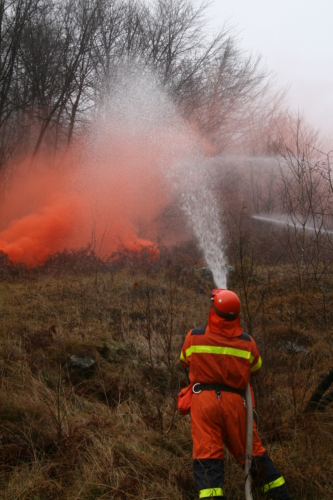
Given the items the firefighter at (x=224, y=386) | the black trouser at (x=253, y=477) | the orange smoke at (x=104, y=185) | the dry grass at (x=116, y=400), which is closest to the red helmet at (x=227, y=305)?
the firefighter at (x=224, y=386)

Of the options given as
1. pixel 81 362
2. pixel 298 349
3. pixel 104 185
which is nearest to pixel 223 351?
pixel 81 362

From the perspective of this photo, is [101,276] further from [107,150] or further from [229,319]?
[107,150]

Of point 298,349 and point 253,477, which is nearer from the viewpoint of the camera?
point 253,477

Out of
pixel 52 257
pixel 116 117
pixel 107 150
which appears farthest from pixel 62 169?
pixel 52 257

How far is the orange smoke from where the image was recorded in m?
13.8

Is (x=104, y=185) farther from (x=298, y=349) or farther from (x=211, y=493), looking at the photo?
(x=211, y=493)

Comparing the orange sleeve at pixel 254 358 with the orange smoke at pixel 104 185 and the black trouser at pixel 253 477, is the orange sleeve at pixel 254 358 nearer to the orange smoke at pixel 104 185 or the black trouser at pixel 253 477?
the black trouser at pixel 253 477

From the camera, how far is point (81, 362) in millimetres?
5578

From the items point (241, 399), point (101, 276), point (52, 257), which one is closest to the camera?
point (241, 399)

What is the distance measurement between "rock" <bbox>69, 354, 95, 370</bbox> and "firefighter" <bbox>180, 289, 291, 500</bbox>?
9.74 ft

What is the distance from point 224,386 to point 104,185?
42.4ft

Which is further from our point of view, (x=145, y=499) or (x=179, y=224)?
(x=179, y=224)

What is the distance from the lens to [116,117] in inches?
653

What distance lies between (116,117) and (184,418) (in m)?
14.4
